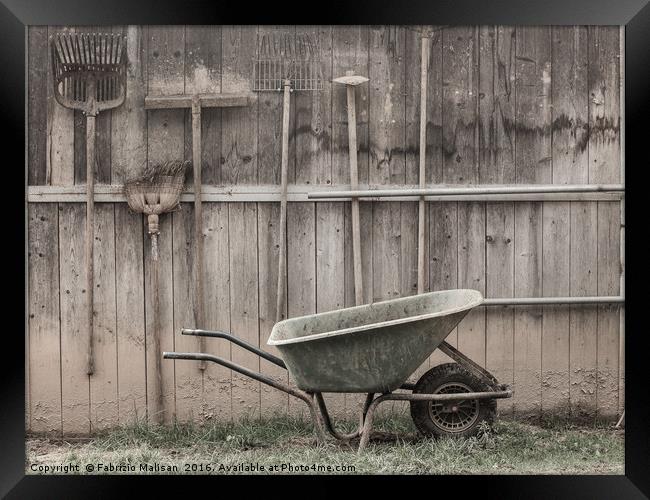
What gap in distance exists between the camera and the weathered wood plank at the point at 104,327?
4910 mm

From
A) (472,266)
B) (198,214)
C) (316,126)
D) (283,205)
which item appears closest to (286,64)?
(316,126)

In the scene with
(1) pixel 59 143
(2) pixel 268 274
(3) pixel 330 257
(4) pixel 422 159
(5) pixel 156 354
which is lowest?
(5) pixel 156 354

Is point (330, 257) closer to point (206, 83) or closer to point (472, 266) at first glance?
point (472, 266)

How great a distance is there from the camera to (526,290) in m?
5.00

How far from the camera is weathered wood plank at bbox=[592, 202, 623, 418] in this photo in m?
5.01

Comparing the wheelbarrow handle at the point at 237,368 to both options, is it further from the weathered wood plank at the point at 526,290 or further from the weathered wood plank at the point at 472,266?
the weathered wood plank at the point at 526,290

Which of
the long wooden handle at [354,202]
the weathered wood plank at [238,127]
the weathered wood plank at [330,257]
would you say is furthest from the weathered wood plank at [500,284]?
the weathered wood plank at [238,127]

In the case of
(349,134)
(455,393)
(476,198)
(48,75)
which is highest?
(48,75)

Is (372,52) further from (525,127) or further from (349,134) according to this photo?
(525,127)

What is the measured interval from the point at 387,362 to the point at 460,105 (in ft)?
5.92

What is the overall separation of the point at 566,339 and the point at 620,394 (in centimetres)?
50

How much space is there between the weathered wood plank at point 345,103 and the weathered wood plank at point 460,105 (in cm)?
→ 50

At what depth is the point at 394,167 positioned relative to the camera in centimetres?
495

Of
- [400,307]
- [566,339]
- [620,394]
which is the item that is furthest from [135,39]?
[620,394]
